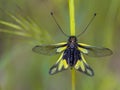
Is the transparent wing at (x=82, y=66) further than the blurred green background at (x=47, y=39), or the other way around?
the blurred green background at (x=47, y=39)

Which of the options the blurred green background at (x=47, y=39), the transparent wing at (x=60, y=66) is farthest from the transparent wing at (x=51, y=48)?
the blurred green background at (x=47, y=39)

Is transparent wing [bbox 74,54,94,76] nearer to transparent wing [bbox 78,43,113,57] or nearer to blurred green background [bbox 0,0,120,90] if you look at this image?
transparent wing [bbox 78,43,113,57]

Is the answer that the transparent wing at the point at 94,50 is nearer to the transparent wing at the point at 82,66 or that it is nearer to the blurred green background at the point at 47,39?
the transparent wing at the point at 82,66

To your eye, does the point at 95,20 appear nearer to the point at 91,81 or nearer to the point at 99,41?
the point at 99,41

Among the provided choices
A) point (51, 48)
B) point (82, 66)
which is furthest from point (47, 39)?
point (82, 66)

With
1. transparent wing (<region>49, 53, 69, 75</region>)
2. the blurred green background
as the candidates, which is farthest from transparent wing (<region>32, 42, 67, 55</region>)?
the blurred green background

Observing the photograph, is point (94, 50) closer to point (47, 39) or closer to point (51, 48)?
point (51, 48)

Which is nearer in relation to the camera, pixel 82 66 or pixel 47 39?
pixel 82 66

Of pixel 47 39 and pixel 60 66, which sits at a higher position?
pixel 47 39
